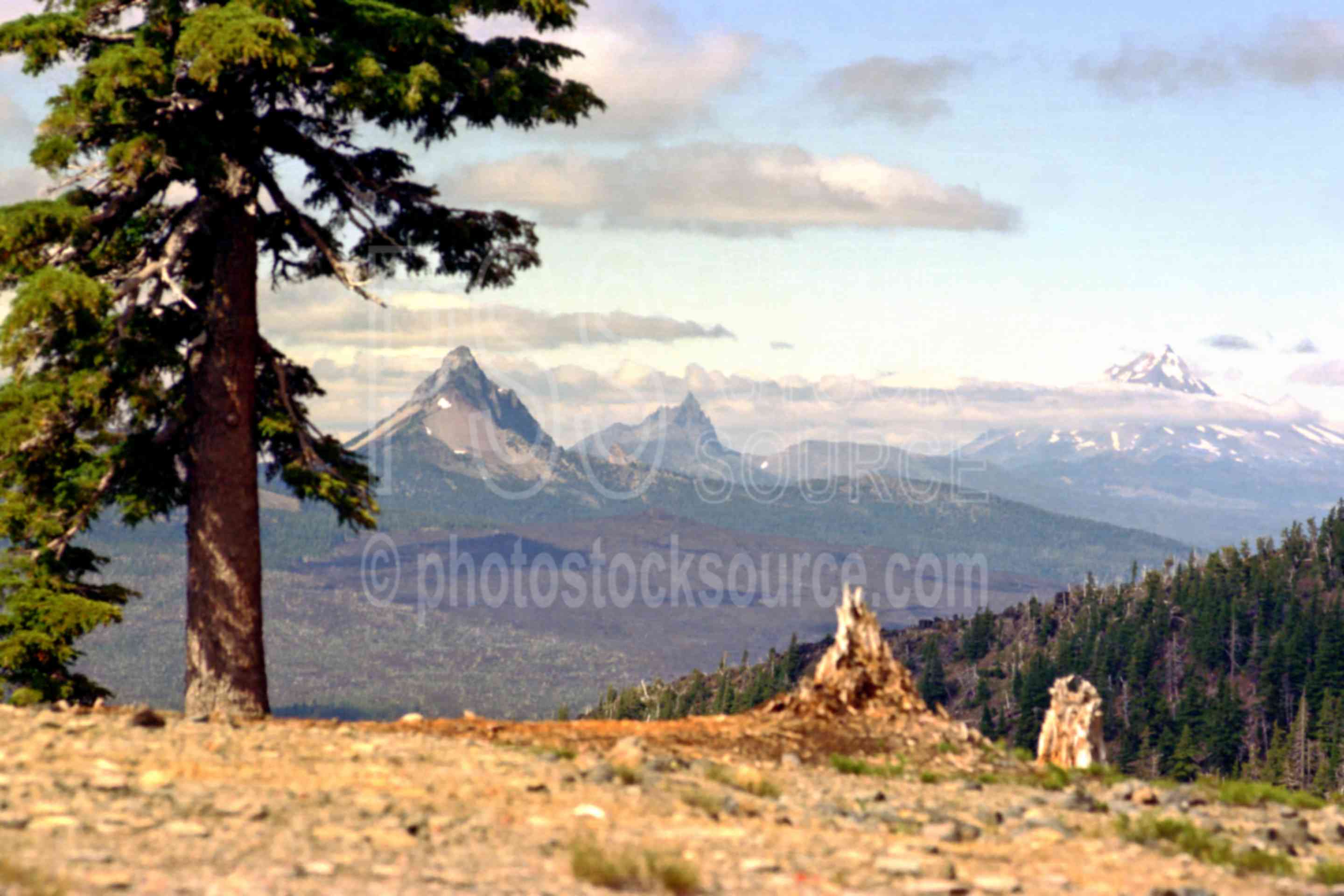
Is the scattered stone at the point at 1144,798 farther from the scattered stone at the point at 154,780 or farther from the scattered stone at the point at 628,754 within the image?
the scattered stone at the point at 154,780

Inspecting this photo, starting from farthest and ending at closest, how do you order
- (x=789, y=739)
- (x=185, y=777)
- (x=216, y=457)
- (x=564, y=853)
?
1. (x=216, y=457)
2. (x=789, y=739)
3. (x=185, y=777)
4. (x=564, y=853)

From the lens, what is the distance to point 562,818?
13648 mm

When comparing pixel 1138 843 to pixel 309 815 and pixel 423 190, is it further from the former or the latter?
pixel 423 190

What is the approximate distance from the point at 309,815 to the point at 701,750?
279 inches

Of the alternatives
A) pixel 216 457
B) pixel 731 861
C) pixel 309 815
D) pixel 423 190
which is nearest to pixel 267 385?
pixel 216 457

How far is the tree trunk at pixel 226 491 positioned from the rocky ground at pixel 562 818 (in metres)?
3.82

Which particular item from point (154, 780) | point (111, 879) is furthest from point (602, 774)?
point (111, 879)

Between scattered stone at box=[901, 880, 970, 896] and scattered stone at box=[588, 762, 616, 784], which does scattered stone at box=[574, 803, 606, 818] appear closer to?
scattered stone at box=[588, 762, 616, 784]

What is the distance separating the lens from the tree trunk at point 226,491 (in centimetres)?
2431

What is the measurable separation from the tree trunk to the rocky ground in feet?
12.5

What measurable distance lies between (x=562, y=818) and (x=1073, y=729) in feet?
40.5

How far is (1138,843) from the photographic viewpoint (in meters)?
15.0

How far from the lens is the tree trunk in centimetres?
2431

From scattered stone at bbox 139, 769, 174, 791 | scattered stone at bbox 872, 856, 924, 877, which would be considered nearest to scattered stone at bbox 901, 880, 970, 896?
scattered stone at bbox 872, 856, 924, 877
